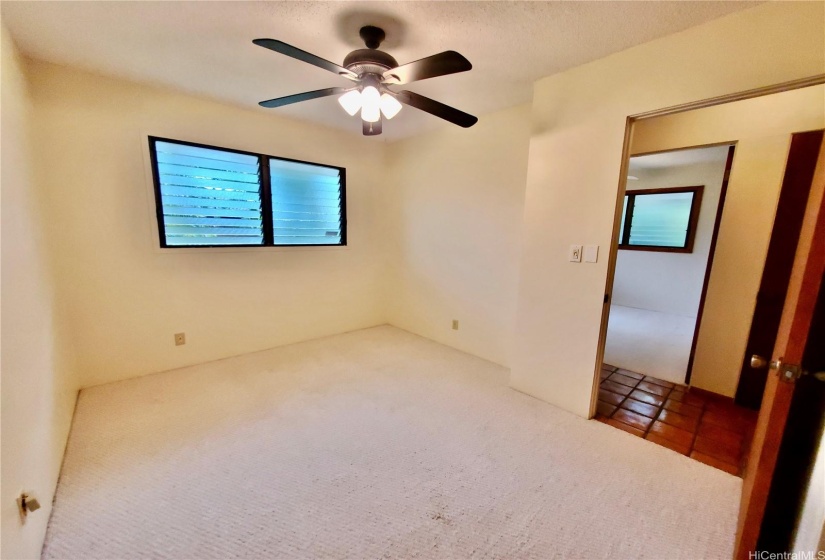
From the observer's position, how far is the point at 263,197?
300 cm

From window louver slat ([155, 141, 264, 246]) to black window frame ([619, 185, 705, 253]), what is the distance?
17.3 ft

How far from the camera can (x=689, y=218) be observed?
4801 mm

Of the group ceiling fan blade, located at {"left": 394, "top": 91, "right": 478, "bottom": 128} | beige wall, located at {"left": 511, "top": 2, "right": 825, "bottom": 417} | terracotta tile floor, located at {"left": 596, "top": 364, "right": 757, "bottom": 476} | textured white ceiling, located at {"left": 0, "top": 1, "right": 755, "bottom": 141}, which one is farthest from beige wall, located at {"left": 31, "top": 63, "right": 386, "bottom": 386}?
terracotta tile floor, located at {"left": 596, "top": 364, "right": 757, "bottom": 476}

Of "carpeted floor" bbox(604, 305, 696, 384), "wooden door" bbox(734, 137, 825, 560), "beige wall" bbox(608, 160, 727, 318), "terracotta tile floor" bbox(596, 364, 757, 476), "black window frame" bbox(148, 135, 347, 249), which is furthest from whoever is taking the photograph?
"beige wall" bbox(608, 160, 727, 318)

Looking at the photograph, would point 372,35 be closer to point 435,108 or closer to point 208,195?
point 435,108

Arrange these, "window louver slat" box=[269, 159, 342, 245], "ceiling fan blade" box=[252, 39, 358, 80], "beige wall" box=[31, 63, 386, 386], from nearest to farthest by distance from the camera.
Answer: "ceiling fan blade" box=[252, 39, 358, 80] < "beige wall" box=[31, 63, 386, 386] < "window louver slat" box=[269, 159, 342, 245]

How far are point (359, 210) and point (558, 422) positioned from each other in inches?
112

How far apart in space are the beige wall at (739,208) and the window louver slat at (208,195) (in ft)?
12.0

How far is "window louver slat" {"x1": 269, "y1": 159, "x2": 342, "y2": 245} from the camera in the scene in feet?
10.3

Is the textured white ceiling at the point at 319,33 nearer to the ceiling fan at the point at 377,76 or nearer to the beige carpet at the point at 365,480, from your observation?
the ceiling fan at the point at 377,76

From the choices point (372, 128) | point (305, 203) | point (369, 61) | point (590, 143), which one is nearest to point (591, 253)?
point (590, 143)

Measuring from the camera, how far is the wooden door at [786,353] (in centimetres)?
97

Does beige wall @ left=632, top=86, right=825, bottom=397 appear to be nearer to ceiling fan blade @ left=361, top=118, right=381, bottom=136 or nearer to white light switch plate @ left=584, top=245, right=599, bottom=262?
white light switch plate @ left=584, top=245, right=599, bottom=262

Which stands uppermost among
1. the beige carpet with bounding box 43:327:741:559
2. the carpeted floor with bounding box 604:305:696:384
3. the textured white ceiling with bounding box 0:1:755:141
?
the textured white ceiling with bounding box 0:1:755:141
